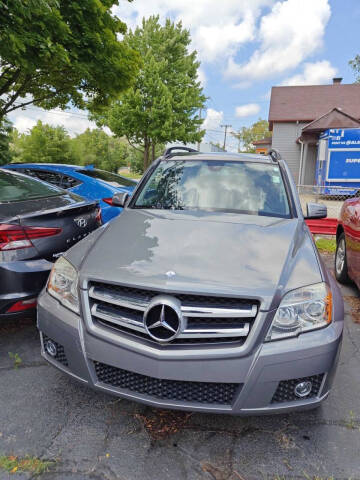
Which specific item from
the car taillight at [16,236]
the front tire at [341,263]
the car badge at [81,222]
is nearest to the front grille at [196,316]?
the car taillight at [16,236]

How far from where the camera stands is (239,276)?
6.52 feet

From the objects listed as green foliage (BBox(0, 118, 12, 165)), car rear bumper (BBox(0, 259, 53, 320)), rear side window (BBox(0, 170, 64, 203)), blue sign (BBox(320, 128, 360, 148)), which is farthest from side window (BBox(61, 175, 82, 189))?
green foliage (BBox(0, 118, 12, 165))

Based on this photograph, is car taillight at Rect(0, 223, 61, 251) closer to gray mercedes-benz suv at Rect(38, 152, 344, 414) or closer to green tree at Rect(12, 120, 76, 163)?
gray mercedes-benz suv at Rect(38, 152, 344, 414)

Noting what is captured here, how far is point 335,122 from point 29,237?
71.7 feet

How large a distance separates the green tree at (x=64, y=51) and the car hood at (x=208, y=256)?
4.06m

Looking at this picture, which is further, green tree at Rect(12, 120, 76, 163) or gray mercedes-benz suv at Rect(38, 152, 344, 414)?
green tree at Rect(12, 120, 76, 163)

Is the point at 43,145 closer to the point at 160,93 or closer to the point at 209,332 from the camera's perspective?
the point at 160,93

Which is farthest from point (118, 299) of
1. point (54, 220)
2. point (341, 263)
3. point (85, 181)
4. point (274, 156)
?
point (85, 181)

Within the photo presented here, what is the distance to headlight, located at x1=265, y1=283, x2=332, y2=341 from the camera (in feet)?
6.20

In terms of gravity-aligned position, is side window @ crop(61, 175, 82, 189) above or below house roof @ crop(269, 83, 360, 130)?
below

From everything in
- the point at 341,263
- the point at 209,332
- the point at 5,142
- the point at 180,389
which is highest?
the point at 5,142

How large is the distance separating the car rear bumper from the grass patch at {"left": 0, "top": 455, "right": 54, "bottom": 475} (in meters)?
1.17

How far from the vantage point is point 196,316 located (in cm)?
187

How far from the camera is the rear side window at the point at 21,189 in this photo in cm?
348
